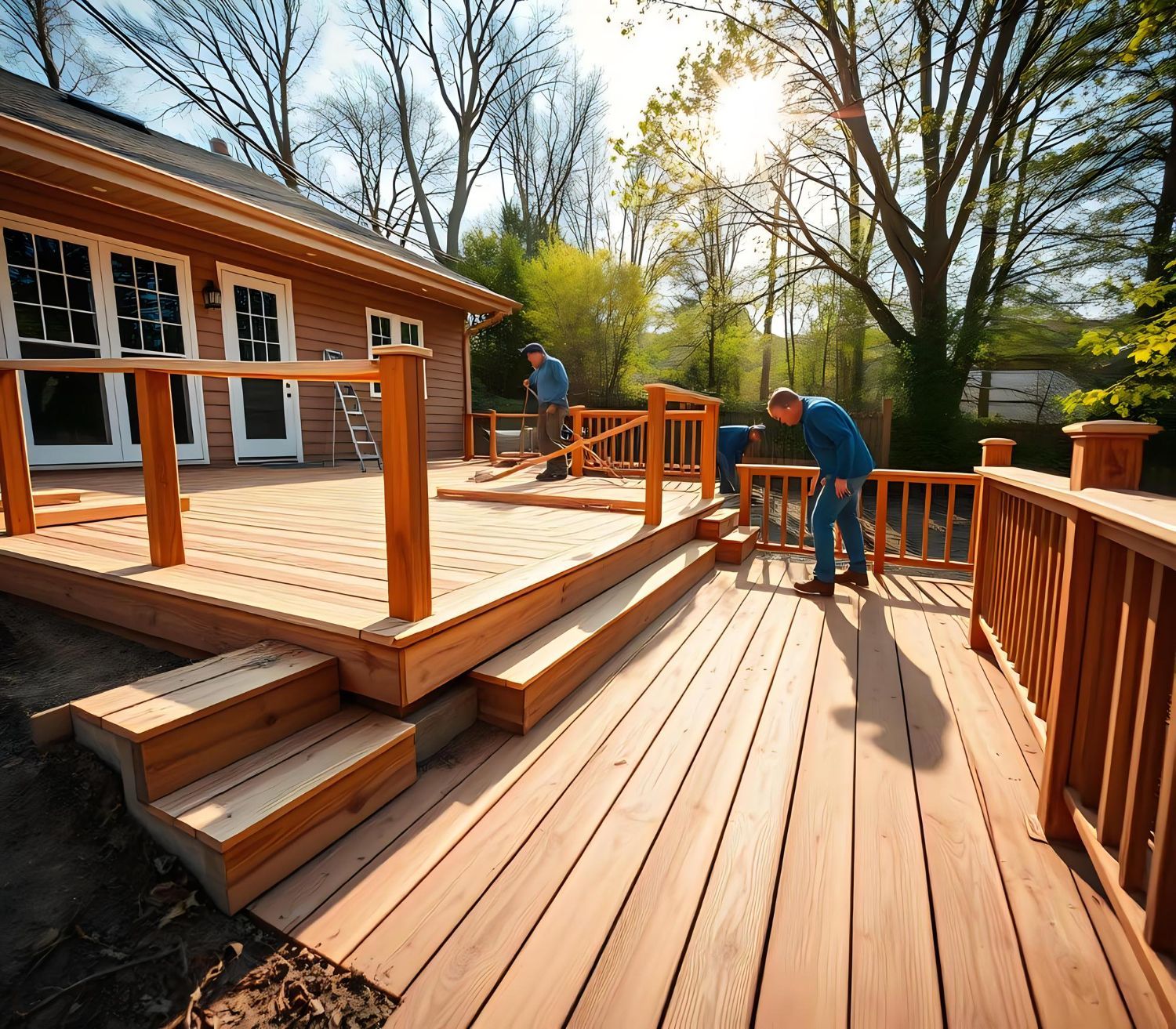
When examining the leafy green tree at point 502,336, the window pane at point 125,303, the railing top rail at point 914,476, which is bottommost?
the railing top rail at point 914,476

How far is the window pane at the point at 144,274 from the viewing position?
513 cm

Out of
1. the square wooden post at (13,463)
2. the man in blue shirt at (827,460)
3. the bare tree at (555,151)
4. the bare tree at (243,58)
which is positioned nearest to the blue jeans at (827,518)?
the man in blue shirt at (827,460)

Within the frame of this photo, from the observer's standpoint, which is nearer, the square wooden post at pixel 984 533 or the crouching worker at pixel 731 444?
the square wooden post at pixel 984 533

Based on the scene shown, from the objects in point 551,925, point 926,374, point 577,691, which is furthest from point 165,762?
point 926,374

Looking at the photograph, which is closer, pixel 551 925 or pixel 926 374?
pixel 551 925

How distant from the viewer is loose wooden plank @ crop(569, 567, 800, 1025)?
37.9 inches

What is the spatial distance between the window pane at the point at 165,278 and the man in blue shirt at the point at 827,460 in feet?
18.1

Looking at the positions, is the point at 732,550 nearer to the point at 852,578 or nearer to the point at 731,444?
the point at 852,578

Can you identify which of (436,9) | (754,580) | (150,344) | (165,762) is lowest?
(754,580)

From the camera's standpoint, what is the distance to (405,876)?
4.02 ft

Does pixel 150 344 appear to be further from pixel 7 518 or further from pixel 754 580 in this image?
pixel 754 580

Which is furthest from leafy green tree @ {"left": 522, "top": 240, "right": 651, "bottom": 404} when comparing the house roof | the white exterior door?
the white exterior door

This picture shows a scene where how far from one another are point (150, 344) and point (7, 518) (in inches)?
137

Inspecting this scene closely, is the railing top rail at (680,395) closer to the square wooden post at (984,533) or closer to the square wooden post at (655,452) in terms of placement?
the square wooden post at (655,452)
